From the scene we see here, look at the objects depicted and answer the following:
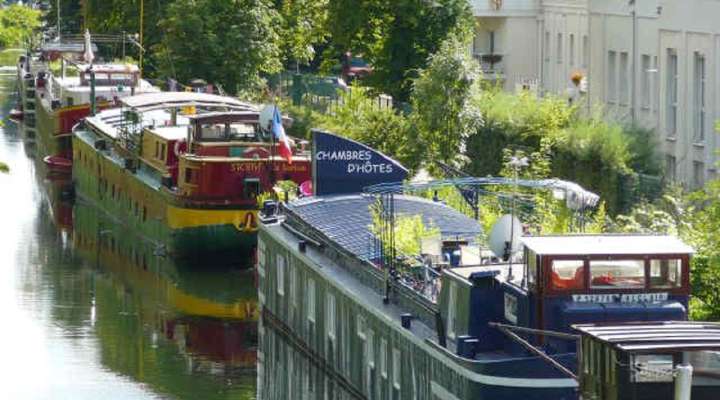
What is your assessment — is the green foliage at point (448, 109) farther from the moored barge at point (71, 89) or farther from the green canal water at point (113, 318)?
the moored barge at point (71, 89)

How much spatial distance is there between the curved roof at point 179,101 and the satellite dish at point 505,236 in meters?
26.2

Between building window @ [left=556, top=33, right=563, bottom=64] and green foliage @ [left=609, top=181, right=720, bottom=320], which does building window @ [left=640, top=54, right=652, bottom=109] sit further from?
green foliage @ [left=609, top=181, right=720, bottom=320]

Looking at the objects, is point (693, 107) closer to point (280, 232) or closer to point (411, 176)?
point (411, 176)

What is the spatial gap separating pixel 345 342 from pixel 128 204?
23427 mm

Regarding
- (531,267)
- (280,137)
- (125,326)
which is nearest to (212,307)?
(125,326)

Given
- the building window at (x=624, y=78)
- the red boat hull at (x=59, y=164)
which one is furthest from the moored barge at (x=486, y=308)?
the red boat hull at (x=59, y=164)

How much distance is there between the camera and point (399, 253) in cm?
3100

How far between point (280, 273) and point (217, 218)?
9.31 meters

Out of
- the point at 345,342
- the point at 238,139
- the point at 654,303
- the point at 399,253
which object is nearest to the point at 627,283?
the point at 654,303

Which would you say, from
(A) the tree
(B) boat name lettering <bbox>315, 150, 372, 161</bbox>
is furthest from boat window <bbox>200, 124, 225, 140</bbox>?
(A) the tree

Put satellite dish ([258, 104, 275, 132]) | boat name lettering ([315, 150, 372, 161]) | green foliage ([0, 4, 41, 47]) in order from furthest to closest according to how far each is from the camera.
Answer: satellite dish ([258, 104, 275, 132])
green foliage ([0, 4, 41, 47])
boat name lettering ([315, 150, 372, 161])

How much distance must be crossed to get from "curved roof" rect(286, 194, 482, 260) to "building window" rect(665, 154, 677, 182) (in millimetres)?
8610

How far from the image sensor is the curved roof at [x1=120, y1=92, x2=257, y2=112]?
54906 millimetres

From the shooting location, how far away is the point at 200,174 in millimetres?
46938
